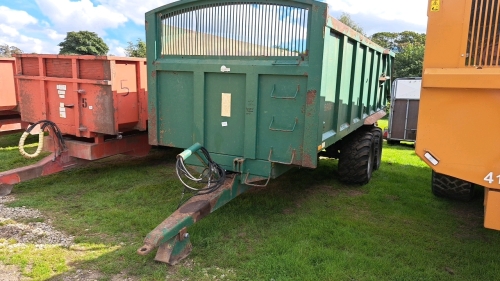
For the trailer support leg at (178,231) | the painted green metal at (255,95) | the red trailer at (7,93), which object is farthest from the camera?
the red trailer at (7,93)

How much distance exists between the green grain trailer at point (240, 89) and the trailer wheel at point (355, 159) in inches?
46.7

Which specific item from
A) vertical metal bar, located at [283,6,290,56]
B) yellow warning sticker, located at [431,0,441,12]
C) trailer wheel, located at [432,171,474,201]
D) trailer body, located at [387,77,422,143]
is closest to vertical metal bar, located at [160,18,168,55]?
vertical metal bar, located at [283,6,290,56]

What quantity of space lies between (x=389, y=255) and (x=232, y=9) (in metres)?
2.99

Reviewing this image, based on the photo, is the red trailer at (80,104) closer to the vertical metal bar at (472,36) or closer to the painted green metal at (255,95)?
the painted green metal at (255,95)

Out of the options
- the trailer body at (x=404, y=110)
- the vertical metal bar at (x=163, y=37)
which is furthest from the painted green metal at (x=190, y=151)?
the trailer body at (x=404, y=110)

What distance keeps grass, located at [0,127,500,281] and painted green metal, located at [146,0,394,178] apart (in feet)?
2.65

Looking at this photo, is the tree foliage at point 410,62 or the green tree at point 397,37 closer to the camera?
the tree foliage at point 410,62

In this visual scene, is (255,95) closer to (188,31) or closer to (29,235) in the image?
(188,31)

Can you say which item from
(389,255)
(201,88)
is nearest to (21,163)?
(201,88)

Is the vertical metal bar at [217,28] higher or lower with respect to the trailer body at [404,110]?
higher

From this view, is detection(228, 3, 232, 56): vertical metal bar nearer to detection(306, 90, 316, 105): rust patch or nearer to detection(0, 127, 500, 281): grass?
detection(306, 90, 316, 105): rust patch

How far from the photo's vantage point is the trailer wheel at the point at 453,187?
5.52 metres

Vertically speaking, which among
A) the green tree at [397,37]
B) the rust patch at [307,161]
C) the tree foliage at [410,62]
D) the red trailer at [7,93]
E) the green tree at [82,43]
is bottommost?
the rust patch at [307,161]

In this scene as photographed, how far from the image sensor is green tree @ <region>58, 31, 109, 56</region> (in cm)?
3978
